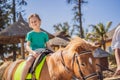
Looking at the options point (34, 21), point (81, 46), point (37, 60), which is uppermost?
point (34, 21)

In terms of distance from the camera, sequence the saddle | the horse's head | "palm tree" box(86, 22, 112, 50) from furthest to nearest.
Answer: "palm tree" box(86, 22, 112, 50) < the saddle < the horse's head

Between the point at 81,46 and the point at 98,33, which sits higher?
the point at 81,46

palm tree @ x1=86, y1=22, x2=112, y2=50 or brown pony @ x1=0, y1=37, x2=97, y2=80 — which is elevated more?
brown pony @ x1=0, y1=37, x2=97, y2=80

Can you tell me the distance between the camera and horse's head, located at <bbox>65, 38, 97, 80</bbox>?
4.48 metres

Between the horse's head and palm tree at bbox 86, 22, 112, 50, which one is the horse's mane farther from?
palm tree at bbox 86, 22, 112, 50

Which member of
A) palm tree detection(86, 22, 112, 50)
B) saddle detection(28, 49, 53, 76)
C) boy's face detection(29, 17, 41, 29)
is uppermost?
boy's face detection(29, 17, 41, 29)

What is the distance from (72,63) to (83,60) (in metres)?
0.28

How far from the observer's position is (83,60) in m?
4.63

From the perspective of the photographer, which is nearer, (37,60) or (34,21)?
(37,60)

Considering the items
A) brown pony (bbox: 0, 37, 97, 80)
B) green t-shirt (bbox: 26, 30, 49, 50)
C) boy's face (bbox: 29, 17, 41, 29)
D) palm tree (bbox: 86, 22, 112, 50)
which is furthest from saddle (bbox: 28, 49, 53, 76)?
palm tree (bbox: 86, 22, 112, 50)

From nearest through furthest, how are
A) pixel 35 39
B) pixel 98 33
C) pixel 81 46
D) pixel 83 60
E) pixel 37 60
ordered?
pixel 83 60 < pixel 81 46 < pixel 37 60 < pixel 35 39 < pixel 98 33

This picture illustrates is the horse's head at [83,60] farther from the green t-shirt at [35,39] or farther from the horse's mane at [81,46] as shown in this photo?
the green t-shirt at [35,39]

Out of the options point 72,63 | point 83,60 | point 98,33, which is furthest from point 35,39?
point 98,33

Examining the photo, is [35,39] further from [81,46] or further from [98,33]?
[98,33]
